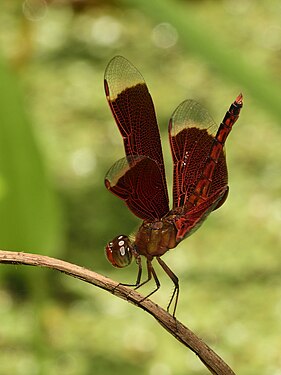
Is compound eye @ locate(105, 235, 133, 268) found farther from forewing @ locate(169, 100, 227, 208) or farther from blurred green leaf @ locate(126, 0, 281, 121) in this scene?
blurred green leaf @ locate(126, 0, 281, 121)

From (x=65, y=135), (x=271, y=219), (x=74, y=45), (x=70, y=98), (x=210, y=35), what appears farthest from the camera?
(x=74, y=45)

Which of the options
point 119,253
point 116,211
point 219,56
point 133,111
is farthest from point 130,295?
point 116,211

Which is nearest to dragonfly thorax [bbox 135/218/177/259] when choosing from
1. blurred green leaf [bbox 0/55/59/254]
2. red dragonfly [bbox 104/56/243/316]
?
red dragonfly [bbox 104/56/243/316]

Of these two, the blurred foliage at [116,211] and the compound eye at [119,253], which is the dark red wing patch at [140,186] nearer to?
the compound eye at [119,253]

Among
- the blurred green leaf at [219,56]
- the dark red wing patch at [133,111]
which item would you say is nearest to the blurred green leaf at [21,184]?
the blurred green leaf at [219,56]

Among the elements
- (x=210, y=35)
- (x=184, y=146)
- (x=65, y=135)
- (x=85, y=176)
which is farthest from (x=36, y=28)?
(x=184, y=146)

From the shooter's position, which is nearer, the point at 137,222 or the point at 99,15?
the point at 137,222

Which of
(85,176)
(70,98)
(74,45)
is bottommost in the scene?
(85,176)

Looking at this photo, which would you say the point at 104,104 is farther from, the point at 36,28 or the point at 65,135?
the point at 36,28
